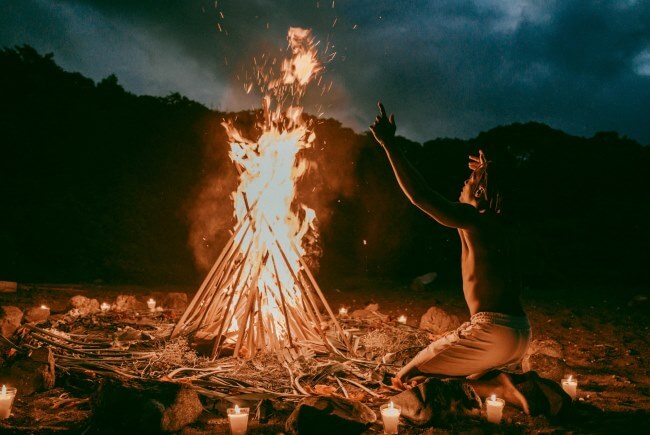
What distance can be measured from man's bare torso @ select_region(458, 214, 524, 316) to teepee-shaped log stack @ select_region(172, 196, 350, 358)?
75.8 inches

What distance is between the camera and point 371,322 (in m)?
6.25

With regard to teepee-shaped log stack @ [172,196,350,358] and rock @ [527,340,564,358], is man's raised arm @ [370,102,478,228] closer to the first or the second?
teepee-shaped log stack @ [172,196,350,358]

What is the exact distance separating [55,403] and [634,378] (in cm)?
A: 513

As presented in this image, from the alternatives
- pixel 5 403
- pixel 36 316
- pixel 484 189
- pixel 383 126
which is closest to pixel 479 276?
pixel 484 189

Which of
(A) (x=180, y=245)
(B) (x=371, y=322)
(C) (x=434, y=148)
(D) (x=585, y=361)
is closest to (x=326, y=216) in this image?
(A) (x=180, y=245)

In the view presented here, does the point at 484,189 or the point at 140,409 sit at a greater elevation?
the point at 484,189

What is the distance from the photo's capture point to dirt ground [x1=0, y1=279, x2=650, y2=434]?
314cm

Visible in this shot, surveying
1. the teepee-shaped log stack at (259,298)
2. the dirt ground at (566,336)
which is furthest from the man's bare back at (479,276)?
the teepee-shaped log stack at (259,298)

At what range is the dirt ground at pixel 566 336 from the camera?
314cm

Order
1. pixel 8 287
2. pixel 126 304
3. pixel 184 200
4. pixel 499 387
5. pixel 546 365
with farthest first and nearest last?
pixel 184 200, pixel 8 287, pixel 126 304, pixel 546 365, pixel 499 387

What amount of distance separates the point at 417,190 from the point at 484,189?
27.0 inches

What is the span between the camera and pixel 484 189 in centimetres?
348

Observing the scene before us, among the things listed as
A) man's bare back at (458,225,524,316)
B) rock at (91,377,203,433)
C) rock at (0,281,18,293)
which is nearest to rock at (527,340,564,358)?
man's bare back at (458,225,524,316)

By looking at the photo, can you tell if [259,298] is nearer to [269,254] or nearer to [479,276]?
[269,254]
